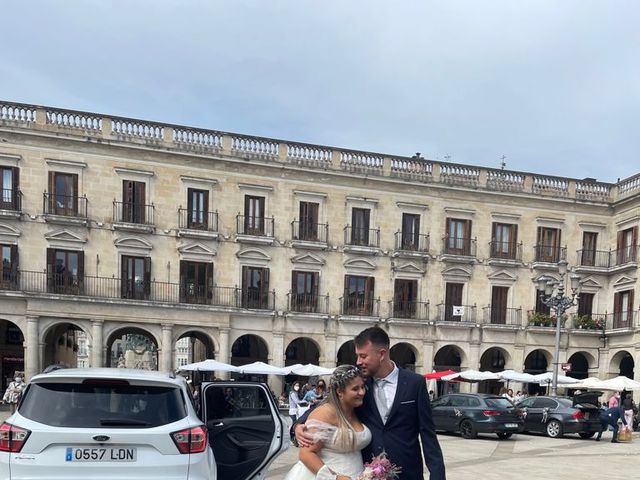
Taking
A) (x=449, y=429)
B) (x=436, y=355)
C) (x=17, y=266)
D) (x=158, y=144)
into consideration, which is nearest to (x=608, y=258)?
(x=436, y=355)

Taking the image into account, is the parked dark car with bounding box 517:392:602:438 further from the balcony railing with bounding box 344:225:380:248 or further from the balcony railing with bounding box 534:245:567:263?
the balcony railing with bounding box 534:245:567:263

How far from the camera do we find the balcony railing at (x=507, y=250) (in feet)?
114

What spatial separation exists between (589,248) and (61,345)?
3268cm

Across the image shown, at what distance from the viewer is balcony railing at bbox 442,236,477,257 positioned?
34062 millimetres

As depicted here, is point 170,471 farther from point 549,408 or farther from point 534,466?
point 549,408

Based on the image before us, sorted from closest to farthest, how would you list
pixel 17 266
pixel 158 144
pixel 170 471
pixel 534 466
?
pixel 170 471, pixel 534 466, pixel 17 266, pixel 158 144

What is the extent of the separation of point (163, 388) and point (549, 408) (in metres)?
17.7

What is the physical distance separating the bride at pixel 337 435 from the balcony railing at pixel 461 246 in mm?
30771

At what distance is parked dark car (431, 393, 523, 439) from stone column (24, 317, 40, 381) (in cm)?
1807

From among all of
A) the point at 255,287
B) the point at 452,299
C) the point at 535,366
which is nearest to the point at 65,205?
the point at 255,287

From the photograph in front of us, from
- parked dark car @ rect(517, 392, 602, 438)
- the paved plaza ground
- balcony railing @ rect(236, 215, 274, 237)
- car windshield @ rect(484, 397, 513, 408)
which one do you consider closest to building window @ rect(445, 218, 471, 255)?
balcony railing @ rect(236, 215, 274, 237)

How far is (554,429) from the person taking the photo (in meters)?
20.0

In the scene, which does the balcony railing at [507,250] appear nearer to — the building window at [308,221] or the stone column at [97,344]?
the building window at [308,221]

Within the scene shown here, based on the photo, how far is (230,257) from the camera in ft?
103
